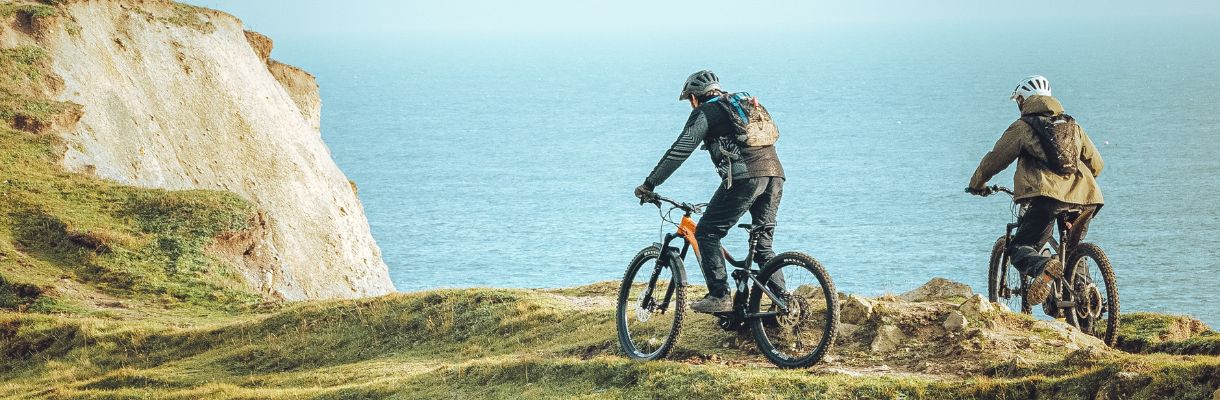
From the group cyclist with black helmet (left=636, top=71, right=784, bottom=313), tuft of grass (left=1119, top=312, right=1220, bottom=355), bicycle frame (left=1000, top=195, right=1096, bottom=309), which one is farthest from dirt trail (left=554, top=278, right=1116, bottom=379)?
tuft of grass (left=1119, top=312, right=1220, bottom=355)

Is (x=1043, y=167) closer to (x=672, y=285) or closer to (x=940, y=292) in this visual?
(x=940, y=292)

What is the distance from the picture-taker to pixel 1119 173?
14738 centimetres

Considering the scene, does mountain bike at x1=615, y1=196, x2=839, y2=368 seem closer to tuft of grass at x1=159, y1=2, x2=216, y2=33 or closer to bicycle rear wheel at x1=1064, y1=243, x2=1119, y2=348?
bicycle rear wheel at x1=1064, y1=243, x2=1119, y2=348

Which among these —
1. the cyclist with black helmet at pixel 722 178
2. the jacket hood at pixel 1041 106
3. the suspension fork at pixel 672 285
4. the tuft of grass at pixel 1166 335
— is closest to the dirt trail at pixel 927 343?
the suspension fork at pixel 672 285

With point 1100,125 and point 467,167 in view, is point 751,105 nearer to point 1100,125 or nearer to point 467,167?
point 467,167

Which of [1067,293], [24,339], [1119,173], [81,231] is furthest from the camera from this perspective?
[1119,173]

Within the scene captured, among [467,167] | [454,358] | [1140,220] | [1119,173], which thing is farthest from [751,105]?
[467,167]

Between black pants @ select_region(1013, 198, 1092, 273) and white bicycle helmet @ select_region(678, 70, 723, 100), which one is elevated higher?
white bicycle helmet @ select_region(678, 70, 723, 100)

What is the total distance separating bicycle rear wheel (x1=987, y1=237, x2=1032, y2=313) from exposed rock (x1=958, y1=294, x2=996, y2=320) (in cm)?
145

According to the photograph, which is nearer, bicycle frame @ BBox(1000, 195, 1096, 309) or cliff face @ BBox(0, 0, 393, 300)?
bicycle frame @ BBox(1000, 195, 1096, 309)

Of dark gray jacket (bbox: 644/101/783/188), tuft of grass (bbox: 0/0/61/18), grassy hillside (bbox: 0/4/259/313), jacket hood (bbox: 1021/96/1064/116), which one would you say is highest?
tuft of grass (bbox: 0/0/61/18)

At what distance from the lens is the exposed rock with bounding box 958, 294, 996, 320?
13.4 metres

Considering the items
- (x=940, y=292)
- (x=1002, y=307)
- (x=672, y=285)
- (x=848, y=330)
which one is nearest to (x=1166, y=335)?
(x=1002, y=307)

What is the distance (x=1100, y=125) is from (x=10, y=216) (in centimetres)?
18590
